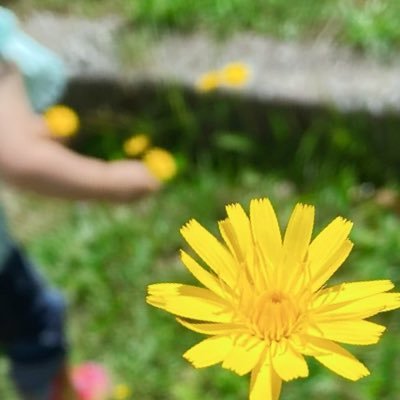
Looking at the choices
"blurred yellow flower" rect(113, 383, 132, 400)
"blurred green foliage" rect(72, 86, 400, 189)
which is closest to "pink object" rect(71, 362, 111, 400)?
"blurred yellow flower" rect(113, 383, 132, 400)

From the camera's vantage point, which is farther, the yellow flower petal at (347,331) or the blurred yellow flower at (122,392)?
the blurred yellow flower at (122,392)

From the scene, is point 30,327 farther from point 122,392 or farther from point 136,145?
point 136,145

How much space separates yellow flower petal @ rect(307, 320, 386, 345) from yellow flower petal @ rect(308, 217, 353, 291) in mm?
36

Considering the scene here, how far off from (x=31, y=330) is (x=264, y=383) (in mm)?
1194

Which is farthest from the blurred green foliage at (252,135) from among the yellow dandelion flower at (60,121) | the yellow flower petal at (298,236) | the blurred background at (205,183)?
the yellow flower petal at (298,236)

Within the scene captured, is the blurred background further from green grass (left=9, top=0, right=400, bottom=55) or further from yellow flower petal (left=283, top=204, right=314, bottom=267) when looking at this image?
yellow flower petal (left=283, top=204, right=314, bottom=267)

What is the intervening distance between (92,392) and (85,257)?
30 cm

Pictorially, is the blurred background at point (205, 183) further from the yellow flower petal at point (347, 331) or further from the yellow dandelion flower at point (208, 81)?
the yellow flower petal at point (347, 331)

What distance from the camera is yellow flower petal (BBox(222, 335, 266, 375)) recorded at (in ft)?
1.27

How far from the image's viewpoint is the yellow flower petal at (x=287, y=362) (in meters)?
0.39

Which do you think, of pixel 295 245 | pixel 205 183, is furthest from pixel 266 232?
pixel 205 183

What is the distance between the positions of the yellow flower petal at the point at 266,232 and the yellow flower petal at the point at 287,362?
0.04 metres

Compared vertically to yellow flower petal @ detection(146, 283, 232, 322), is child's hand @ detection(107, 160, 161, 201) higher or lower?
higher

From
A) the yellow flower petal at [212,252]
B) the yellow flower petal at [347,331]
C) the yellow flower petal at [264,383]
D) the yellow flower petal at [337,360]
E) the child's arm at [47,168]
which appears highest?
the child's arm at [47,168]
